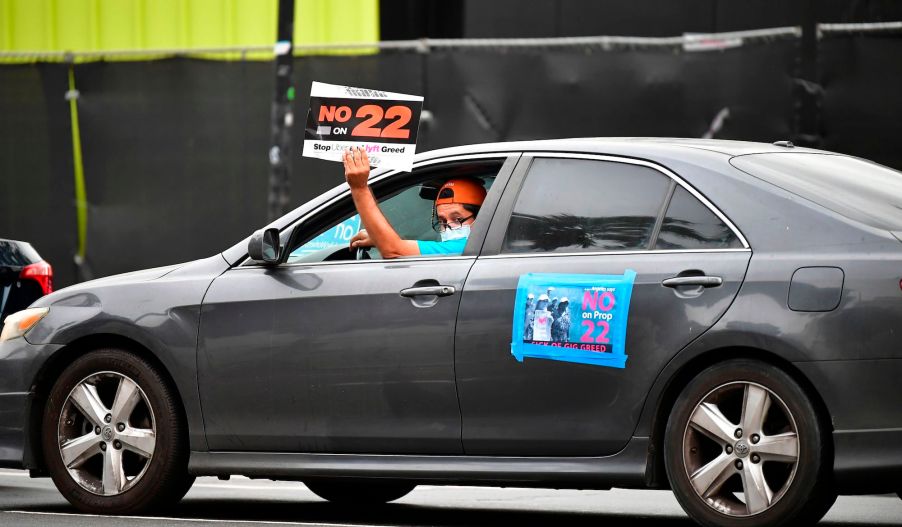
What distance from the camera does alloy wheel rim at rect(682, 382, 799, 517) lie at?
642cm

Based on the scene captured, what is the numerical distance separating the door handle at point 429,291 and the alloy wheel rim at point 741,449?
3.73ft

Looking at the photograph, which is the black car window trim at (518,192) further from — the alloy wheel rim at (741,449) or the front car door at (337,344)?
the alloy wheel rim at (741,449)

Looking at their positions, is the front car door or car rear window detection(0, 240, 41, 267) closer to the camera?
the front car door

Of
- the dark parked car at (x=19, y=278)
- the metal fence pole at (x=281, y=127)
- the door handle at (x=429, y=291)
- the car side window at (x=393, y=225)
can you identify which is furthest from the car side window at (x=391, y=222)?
the metal fence pole at (x=281, y=127)

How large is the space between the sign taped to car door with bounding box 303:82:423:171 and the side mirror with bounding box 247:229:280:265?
0.39 metres

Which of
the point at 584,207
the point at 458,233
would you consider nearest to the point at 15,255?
the point at 458,233

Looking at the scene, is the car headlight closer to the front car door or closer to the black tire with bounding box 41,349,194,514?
the black tire with bounding box 41,349,194,514

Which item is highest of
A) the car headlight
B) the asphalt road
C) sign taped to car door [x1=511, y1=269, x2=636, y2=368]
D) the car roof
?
the car roof

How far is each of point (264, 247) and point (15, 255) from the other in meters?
3.33

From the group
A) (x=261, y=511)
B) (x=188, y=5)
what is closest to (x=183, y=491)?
(x=261, y=511)

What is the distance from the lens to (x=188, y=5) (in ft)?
56.9

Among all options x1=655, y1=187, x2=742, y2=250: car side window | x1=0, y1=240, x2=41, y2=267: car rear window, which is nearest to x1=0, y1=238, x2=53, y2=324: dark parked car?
x1=0, y1=240, x2=41, y2=267: car rear window

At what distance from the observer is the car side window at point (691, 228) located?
6.73m

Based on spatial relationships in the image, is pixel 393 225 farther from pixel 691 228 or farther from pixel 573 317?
pixel 691 228
